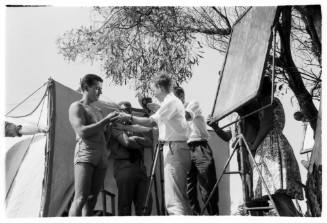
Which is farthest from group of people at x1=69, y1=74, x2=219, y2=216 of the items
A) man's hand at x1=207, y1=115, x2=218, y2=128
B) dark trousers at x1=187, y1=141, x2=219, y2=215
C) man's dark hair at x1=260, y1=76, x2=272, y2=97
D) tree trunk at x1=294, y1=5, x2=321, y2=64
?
tree trunk at x1=294, y1=5, x2=321, y2=64

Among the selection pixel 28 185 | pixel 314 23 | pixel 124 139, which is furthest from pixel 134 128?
pixel 314 23

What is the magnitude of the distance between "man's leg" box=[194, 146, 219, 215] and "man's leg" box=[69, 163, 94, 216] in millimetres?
1284

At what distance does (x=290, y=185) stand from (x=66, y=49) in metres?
2.98

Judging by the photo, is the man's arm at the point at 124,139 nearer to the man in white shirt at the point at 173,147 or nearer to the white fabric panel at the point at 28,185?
the man in white shirt at the point at 173,147

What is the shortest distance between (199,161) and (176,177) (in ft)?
2.32

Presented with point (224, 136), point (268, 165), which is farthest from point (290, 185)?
point (224, 136)

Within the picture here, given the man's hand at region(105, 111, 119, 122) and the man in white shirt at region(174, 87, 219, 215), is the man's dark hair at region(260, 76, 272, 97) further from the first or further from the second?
the man's hand at region(105, 111, 119, 122)

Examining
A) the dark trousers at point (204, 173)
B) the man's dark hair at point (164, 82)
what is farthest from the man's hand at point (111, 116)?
the dark trousers at point (204, 173)

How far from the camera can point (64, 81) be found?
6020 mm

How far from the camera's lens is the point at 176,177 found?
477cm

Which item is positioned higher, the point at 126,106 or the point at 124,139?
the point at 126,106

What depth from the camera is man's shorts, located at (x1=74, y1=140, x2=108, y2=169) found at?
4.60 meters

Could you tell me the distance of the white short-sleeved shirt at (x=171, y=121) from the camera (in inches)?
193

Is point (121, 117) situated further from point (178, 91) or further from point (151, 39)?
point (151, 39)
